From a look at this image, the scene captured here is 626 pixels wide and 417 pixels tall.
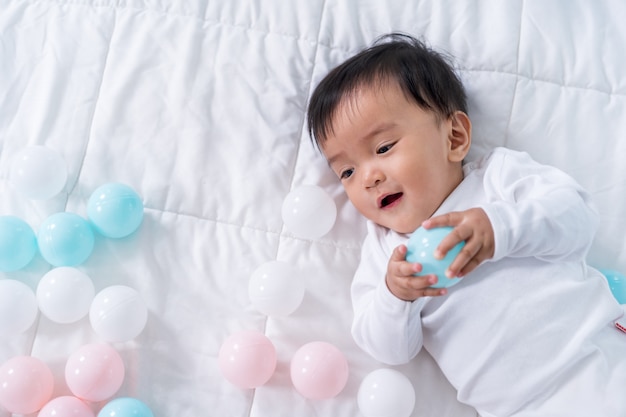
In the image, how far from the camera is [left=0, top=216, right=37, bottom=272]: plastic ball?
117 cm

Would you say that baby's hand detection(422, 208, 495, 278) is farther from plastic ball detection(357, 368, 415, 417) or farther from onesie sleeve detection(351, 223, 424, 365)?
plastic ball detection(357, 368, 415, 417)

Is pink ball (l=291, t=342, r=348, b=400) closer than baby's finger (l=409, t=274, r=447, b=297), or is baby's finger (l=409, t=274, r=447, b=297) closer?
baby's finger (l=409, t=274, r=447, b=297)

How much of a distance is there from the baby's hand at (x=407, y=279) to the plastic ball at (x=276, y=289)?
19 cm

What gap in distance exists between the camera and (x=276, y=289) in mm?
1163

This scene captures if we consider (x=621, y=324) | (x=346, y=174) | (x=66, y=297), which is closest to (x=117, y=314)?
(x=66, y=297)

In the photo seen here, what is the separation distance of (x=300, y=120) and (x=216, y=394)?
1.74 feet

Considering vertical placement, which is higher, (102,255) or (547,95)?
(547,95)

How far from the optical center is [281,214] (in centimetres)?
129

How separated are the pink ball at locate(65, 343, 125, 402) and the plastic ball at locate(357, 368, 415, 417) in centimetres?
41

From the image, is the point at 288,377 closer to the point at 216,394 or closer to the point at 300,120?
the point at 216,394

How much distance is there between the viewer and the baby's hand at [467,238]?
0.98 metres

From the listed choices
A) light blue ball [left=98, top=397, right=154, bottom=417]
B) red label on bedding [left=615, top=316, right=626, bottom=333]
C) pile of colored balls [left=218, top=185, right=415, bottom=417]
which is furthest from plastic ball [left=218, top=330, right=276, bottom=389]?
red label on bedding [left=615, top=316, right=626, bottom=333]

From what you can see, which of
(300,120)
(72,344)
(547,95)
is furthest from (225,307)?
(547,95)

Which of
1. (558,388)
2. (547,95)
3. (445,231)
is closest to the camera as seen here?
(445,231)
